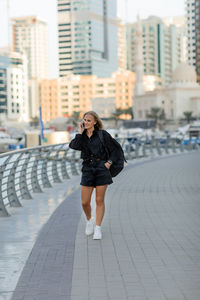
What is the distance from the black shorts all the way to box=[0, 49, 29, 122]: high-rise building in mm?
148113

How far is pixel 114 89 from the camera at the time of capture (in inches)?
6722

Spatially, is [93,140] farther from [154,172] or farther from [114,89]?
Result: [114,89]

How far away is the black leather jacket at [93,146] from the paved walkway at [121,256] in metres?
1.10

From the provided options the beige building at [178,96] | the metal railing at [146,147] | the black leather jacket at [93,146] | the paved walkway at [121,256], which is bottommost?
the metal railing at [146,147]

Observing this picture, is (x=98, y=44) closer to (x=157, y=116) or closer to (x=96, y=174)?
(x=157, y=116)

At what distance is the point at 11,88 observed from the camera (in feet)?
527

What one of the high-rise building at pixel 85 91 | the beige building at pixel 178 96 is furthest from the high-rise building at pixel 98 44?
the beige building at pixel 178 96

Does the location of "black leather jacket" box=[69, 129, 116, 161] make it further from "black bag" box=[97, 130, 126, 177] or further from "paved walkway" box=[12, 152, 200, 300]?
"paved walkway" box=[12, 152, 200, 300]

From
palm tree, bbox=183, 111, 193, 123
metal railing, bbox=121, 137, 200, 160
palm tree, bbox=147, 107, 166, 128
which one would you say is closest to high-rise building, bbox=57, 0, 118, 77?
palm tree, bbox=147, 107, 166, 128

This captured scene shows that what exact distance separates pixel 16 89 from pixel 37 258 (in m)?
156

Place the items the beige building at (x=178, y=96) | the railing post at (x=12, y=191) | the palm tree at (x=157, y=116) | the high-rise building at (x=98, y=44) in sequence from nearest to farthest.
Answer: the railing post at (x=12, y=191) → the palm tree at (x=157, y=116) → the beige building at (x=178, y=96) → the high-rise building at (x=98, y=44)

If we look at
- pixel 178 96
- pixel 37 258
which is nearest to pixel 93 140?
pixel 37 258

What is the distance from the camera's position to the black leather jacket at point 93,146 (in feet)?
22.0

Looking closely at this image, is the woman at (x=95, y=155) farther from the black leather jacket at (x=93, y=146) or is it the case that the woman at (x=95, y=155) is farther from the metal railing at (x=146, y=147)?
the metal railing at (x=146, y=147)
